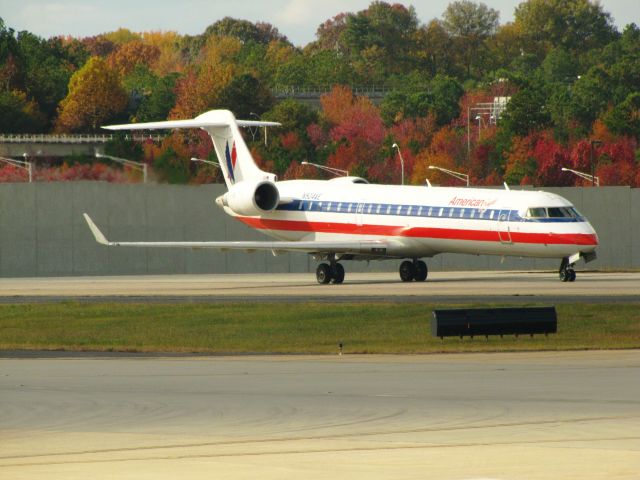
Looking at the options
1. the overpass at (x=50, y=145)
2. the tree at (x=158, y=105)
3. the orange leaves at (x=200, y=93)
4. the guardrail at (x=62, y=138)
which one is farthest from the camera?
the tree at (x=158, y=105)

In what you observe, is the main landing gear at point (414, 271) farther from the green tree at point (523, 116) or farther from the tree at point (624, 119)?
the tree at point (624, 119)

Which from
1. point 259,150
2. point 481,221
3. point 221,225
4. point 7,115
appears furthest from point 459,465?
point 7,115

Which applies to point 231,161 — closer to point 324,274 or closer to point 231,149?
point 231,149

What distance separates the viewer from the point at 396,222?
5441 centimetres

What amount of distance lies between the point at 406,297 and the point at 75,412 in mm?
25365

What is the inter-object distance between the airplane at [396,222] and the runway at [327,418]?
23278 millimetres

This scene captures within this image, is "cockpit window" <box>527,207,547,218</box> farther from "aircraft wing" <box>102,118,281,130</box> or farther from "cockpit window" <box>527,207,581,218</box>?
"aircraft wing" <box>102,118,281,130</box>

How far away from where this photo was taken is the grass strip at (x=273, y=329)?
3158 cm

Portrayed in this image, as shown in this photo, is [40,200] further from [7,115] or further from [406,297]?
[7,115]

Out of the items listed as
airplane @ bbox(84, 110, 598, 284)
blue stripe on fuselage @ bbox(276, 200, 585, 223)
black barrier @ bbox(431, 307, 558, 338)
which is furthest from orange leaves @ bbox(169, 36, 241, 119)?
black barrier @ bbox(431, 307, 558, 338)

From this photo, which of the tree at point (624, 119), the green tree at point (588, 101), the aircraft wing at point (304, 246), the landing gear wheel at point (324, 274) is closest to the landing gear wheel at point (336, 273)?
the landing gear wheel at point (324, 274)

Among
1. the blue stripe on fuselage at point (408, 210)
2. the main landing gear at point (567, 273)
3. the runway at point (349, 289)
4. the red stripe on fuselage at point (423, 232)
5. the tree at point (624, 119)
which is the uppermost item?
the tree at point (624, 119)

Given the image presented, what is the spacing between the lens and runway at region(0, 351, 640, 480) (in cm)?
1549

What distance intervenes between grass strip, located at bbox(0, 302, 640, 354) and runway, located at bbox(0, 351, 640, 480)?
127 inches
